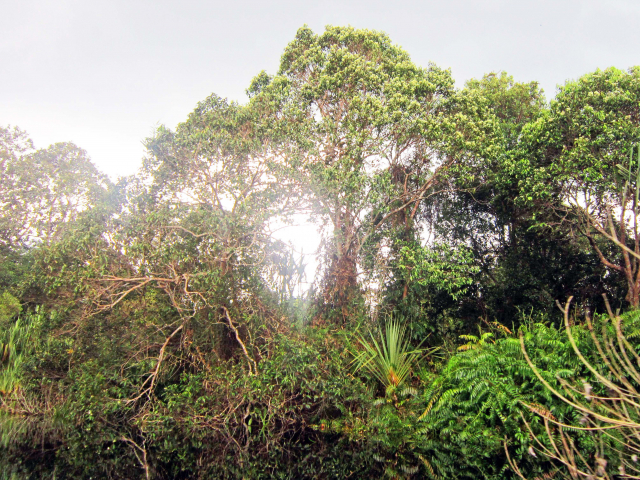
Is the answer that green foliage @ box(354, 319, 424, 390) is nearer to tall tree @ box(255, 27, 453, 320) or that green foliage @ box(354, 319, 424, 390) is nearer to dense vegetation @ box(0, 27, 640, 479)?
dense vegetation @ box(0, 27, 640, 479)

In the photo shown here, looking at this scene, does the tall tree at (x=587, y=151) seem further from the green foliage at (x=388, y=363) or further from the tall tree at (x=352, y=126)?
the green foliage at (x=388, y=363)

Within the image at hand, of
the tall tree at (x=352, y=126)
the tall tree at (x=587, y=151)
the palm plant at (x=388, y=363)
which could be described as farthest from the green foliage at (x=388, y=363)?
the tall tree at (x=587, y=151)

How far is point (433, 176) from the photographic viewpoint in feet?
36.0

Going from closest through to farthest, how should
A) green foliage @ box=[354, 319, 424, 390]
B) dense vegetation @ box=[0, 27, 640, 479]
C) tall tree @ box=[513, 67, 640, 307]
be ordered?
dense vegetation @ box=[0, 27, 640, 479], green foliage @ box=[354, 319, 424, 390], tall tree @ box=[513, 67, 640, 307]

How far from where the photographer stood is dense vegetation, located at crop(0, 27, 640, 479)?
623 centimetres

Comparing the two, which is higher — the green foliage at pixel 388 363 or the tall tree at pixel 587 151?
the tall tree at pixel 587 151

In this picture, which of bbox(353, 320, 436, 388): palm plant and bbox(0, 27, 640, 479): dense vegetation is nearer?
bbox(0, 27, 640, 479): dense vegetation

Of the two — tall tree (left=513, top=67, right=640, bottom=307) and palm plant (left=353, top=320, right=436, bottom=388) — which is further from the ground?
tall tree (left=513, top=67, right=640, bottom=307)

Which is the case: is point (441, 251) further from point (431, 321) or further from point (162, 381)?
point (162, 381)

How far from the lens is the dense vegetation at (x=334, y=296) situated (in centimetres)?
623

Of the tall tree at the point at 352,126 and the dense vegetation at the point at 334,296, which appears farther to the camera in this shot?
the tall tree at the point at 352,126

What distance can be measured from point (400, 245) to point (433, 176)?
2.04m

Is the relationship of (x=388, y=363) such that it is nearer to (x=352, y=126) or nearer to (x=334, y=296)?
(x=334, y=296)

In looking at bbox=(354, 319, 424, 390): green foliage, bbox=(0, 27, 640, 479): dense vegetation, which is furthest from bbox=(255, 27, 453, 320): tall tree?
bbox=(354, 319, 424, 390): green foliage
